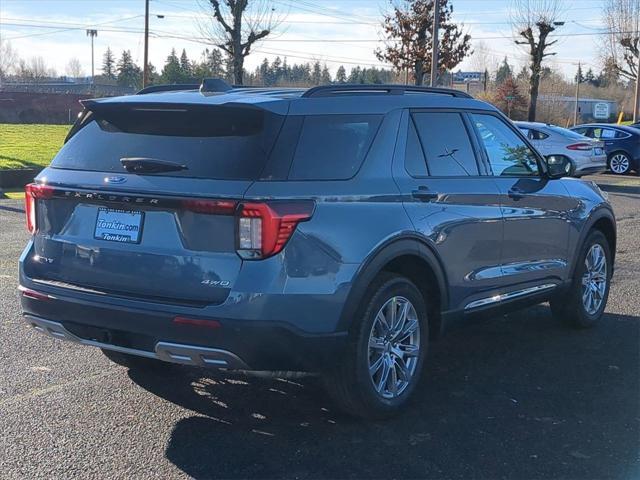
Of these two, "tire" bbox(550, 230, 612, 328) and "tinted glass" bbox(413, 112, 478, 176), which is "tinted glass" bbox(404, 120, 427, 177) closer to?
"tinted glass" bbox(413, 112, 478, 176)

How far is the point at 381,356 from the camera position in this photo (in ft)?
14.4

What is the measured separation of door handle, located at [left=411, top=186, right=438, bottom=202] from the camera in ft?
14.6

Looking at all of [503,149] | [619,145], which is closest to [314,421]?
[503,149]

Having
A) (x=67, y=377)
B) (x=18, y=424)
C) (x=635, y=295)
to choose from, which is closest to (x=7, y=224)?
(x=67, y=377)

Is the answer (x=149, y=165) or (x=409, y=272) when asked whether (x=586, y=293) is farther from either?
(x=149, y=165)

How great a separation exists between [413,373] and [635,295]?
3.98 metres

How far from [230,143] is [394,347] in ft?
4.95

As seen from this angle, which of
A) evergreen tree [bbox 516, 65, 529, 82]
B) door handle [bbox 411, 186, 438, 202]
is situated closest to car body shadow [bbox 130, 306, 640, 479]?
door handle [bbox 411, 186, 438, 202]

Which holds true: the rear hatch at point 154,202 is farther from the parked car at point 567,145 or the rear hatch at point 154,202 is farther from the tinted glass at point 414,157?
the parked car at point 567,145

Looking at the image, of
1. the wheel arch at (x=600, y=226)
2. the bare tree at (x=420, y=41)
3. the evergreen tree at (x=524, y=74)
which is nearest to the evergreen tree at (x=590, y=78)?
the evergreen tree at (x=524, y=74)

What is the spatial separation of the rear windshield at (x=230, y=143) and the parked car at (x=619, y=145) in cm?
2018

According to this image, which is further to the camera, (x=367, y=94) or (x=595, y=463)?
(x=367, y=94)

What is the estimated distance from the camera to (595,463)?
3.88 metres

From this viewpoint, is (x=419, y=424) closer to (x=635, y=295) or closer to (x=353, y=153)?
(x=353, y=153)
